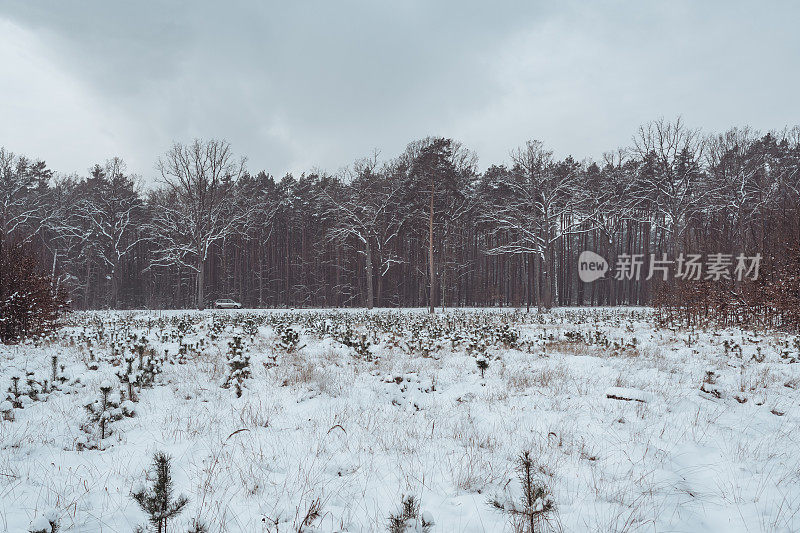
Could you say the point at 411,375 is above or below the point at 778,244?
below

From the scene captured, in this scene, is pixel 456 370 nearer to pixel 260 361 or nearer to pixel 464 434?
pixel 464 434

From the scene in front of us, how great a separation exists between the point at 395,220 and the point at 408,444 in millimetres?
29929

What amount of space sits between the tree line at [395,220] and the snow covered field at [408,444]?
492 inches

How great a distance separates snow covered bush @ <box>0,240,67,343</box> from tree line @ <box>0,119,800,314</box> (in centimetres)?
1104

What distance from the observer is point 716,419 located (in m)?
4.27

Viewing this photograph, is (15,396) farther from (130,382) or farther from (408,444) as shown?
(408,444)

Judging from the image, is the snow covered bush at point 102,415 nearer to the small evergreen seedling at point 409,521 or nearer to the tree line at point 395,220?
the small evergreen seedling at point 409,521

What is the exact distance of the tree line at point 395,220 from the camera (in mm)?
26844

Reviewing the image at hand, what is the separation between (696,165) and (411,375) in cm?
3395

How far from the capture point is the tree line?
26844 millimetres

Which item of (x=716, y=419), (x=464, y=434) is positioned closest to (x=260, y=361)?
(x=464, y=434)

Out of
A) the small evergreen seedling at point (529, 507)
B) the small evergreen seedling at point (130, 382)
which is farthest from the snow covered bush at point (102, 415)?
the small evergreen seedling at point (529, 507)

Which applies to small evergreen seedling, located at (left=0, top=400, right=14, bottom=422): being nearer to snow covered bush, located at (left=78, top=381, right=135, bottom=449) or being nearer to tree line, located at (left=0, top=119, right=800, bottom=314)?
snow covered bush, located at (left=78, top=381, right=135, bottom=449)

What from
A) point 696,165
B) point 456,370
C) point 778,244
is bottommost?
point 456,370
